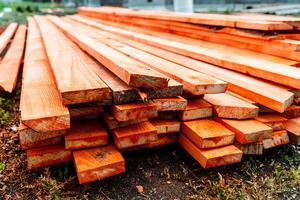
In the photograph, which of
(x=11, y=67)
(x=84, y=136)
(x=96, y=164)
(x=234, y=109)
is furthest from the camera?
(x=11, y=67)

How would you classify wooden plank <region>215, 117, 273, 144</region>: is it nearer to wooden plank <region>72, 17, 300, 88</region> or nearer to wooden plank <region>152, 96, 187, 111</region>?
wooden plank <region>152, 96, 187, 111</region>

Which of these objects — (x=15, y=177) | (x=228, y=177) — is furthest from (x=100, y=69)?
(x=228, y=177)

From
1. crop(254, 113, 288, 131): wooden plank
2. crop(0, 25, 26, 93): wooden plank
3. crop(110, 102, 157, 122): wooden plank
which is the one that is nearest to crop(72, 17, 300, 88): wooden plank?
crop(254, 113, 288, 131): wooden plank

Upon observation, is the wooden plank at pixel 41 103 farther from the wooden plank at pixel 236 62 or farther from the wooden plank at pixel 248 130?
the wooden plank at pixel 236 62

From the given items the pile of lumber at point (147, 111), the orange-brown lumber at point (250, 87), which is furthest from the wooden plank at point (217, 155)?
the orange-brown lumber at point (250, 87)


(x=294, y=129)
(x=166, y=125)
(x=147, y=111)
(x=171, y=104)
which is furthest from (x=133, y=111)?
(x=294, y=129)

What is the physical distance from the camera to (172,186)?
2340mm

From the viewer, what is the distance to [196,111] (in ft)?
8.06

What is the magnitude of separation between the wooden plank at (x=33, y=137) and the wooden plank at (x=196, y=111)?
2.96 ft

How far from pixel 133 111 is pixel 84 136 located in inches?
15.8

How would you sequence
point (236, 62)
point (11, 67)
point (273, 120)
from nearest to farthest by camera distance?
point (273, 120) < point (236, 62) < point (11, 67)

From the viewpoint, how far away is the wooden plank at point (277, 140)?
8.20ft

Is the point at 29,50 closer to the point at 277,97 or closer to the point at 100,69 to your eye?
the point at 100,69

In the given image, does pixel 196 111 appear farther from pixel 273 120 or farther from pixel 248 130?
pixel 273 120
